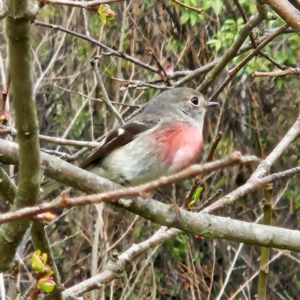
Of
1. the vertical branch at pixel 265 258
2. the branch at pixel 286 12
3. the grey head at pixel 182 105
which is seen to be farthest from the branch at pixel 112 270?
the branch at pixel 286 12

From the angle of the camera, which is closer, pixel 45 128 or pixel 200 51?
pixel 200 51

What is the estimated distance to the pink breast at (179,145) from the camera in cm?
292

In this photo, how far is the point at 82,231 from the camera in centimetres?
777

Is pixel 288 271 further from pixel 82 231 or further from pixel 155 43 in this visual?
pixel 155 43

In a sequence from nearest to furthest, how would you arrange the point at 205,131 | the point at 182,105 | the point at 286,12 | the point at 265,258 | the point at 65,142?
the point at 286,12 < the point at 265,258 < the point at 65,142 < the point at 182,105 < the point at 205,131

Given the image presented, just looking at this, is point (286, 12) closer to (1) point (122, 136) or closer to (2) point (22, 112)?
(2) point (22, 112)

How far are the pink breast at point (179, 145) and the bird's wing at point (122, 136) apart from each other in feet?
0.41

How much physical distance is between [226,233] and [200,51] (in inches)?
231

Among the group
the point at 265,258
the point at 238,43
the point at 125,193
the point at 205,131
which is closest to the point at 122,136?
the point at 238,43

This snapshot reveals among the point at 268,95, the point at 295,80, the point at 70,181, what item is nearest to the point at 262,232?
the point at 70,181

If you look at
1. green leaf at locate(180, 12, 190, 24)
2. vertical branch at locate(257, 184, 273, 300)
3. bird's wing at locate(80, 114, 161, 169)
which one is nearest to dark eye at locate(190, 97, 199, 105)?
bird's wing at locate(80, 114, 161, 169)

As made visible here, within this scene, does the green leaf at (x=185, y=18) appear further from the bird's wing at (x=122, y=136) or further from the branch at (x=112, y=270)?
the branch at (x=112, y=270)

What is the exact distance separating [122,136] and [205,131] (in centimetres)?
439

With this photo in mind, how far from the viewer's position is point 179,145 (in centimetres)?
300
